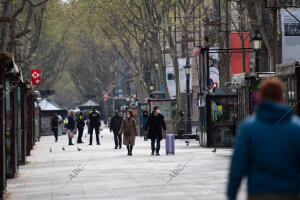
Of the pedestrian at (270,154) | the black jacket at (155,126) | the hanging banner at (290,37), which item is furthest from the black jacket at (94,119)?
the pedestrian at (270,154)

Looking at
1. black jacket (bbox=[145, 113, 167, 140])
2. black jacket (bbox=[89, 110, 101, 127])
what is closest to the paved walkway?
black jacket (bbox=[145, 113, 167, 140])

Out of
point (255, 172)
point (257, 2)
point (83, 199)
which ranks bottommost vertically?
point (83, 199)

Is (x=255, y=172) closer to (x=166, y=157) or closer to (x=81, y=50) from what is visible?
(x=166, y=157)

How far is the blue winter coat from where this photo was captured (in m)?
5.32

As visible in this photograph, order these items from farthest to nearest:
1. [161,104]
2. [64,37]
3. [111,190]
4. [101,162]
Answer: [64,37] → [161,104] → [101,162] → [111,190]

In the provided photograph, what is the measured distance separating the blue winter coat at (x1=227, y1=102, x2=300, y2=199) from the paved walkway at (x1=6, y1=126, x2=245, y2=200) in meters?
6.54

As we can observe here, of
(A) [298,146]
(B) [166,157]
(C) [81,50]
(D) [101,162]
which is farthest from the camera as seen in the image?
(C) [81,50]

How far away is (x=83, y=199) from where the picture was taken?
12367 mm

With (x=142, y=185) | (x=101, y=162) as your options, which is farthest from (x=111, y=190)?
(x=101, y=162)

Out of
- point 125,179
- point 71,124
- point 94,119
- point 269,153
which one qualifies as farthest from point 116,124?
point 269,153

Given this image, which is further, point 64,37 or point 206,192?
point 64,37

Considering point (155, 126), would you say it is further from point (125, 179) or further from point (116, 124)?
point (125, 179)

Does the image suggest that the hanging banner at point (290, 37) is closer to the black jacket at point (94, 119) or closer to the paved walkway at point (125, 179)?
the paved walkway at point (125, 179)

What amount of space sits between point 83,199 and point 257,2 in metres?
15.2
